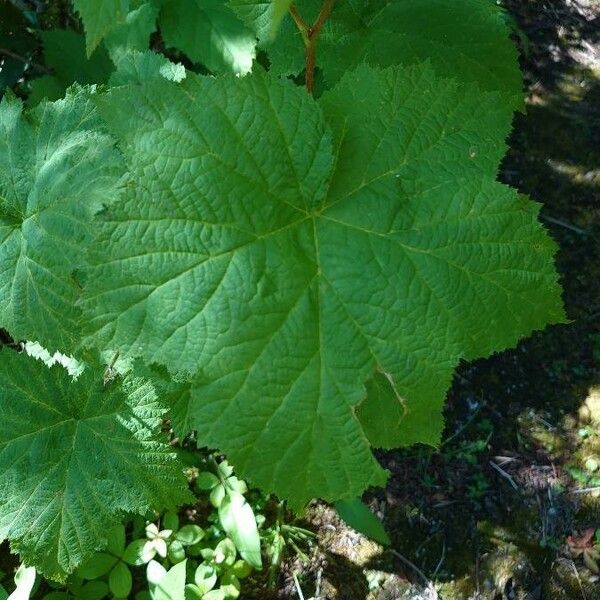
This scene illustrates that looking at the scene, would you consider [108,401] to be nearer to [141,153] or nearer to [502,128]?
[141,153]

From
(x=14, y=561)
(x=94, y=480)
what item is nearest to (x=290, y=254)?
(x=94, y=480)

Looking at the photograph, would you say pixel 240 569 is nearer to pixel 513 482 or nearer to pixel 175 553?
pixel 175 553

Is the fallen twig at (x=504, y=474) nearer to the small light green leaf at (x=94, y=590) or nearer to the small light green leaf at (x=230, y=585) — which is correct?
the small light green leaf at (x=230, y=585)

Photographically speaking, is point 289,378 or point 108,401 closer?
point 289,378

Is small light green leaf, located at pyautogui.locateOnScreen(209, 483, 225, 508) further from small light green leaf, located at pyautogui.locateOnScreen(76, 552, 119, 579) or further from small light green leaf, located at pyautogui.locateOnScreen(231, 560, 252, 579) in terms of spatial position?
small light green leaf, located at pyautogui.locateOnScreen(76, 552, 119, 579)

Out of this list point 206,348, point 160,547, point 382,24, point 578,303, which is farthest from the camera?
point 578,303

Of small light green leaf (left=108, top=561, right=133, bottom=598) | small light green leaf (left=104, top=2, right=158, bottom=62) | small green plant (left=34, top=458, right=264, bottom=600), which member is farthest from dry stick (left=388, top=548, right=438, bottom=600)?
small light green leaf (left=104, top=2, right=158, bottom=62)
